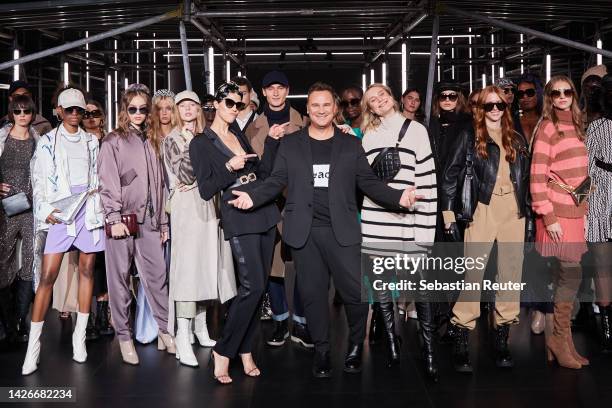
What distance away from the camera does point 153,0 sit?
23.0 ft

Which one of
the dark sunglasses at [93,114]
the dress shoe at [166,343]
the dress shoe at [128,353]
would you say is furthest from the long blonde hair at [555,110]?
the dark sunglasses at [93,114]

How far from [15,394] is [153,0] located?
422 cm

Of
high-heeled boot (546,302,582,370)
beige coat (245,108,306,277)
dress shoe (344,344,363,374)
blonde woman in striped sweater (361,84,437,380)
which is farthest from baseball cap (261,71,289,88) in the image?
high-heeled boot (546,302,582,370)

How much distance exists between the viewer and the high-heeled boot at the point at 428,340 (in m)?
4.41

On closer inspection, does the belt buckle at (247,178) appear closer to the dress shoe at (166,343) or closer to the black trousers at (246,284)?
the black trousers at (246,284)

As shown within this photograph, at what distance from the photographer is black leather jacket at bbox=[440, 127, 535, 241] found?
4531 millimetres

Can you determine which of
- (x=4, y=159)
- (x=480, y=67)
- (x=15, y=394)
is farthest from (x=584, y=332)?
(x=480, y=67)

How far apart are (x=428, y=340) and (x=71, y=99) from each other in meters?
2.83

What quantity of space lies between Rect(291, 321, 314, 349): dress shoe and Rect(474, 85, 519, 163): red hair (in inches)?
72.8

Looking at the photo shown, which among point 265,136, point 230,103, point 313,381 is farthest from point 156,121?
point 313,381

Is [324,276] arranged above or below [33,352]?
above

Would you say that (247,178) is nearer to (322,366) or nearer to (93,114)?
(322,366)

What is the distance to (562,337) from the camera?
4668 mm

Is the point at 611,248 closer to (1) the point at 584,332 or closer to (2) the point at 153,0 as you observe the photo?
(1) the point at 584,332
